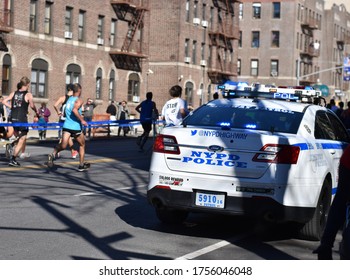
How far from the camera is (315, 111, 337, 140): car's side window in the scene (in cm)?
992

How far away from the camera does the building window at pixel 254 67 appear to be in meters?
86.2

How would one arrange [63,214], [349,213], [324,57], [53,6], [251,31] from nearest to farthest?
[349,213] → [63,214] → [53,6] → [251,31] → [324,57]

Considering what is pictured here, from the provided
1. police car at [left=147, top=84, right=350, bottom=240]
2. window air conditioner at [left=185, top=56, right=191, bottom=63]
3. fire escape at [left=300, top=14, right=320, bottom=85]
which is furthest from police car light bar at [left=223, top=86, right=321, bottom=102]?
fire escape at [left=300, top=14, right=320, bottom=85]

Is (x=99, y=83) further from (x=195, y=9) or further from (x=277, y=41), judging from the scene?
(x=277, y=41)

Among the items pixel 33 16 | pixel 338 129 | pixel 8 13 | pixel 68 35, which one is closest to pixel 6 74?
pixel 8 13

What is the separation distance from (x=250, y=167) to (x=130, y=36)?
43142mm

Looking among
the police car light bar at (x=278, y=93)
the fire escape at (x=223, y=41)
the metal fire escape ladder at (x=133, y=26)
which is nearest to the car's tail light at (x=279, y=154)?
the police car light bar at (x=278, y=93)

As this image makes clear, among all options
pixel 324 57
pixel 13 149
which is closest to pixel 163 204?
pixel 13 149

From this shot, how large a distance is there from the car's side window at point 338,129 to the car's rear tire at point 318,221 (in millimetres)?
1361

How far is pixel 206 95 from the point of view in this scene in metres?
63.3

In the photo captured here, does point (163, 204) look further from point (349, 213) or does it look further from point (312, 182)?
point (349, 213)

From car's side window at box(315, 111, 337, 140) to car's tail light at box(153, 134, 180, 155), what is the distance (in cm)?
186

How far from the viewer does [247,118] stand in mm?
9719

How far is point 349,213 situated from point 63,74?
37943mm
